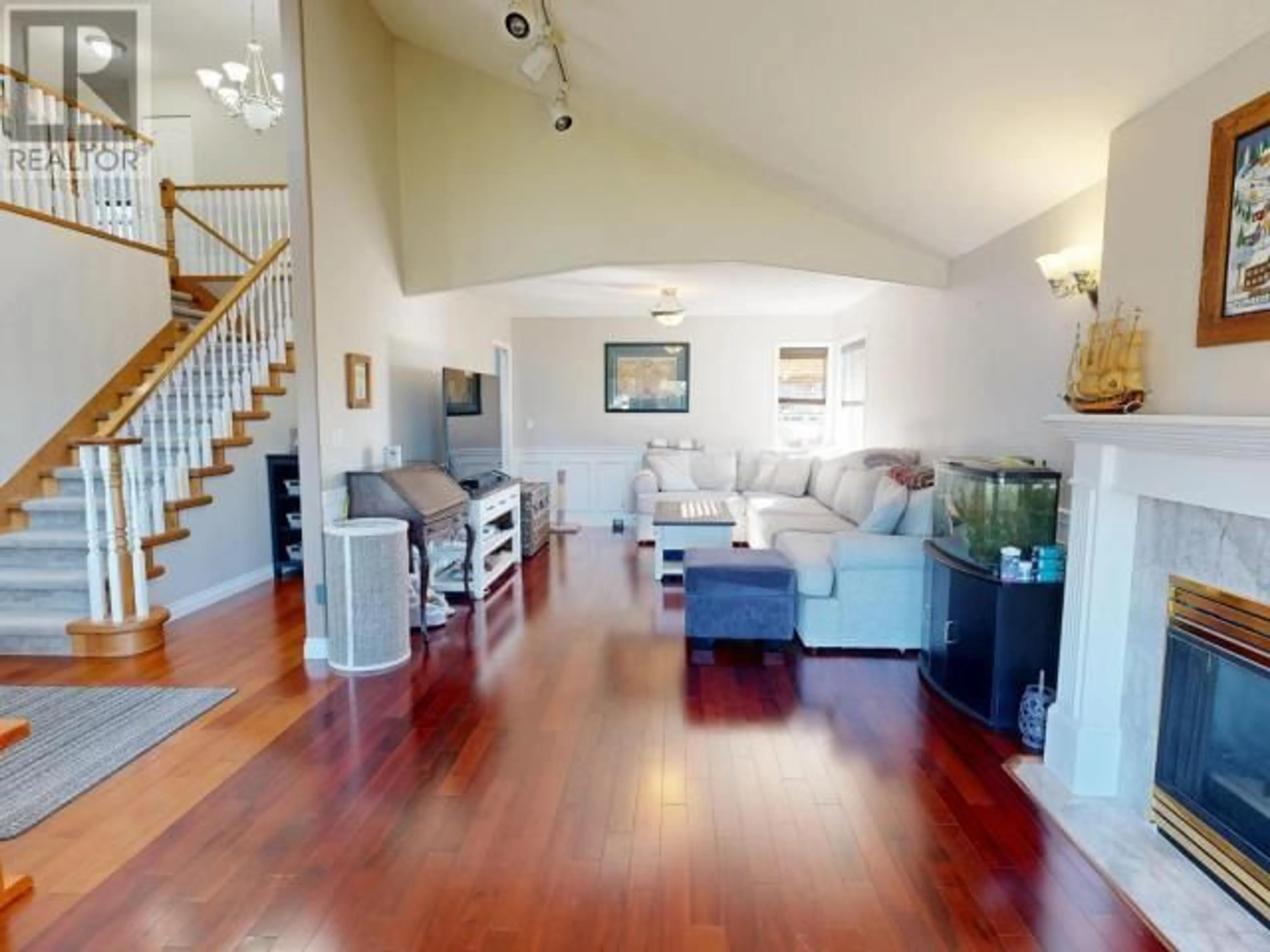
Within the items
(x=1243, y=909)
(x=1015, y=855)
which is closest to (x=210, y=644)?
(x=1015, y=855)

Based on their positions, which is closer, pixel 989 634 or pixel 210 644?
pixel 989 634

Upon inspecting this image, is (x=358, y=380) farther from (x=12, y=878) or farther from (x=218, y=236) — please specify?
(x=218, y=236)

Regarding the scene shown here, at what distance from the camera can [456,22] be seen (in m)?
4.02

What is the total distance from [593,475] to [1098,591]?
5995 mm

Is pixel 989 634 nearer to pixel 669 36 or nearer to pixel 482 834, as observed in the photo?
pixel 482 834

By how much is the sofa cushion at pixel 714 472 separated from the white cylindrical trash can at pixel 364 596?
4131 millimetres

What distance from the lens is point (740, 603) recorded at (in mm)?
3854

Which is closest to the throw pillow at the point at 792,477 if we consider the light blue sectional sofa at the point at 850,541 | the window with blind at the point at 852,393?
the light blue sectional sofa at the point at 850,541

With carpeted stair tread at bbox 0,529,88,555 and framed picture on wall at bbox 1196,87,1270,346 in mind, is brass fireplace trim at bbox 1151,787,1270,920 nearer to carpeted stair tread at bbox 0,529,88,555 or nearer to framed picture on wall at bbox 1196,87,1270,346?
framed picture on wall at bbox 1196,87,1270,346

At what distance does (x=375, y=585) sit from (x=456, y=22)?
3227mm

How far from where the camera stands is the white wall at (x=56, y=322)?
4.45 metres

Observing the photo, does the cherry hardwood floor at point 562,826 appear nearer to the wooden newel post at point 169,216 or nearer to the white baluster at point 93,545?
the white baluster at point 93,545

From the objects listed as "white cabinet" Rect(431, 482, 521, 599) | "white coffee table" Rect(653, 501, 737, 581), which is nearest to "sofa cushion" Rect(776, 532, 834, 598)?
"white coffee table" Rect(653, 501, 737, 581)

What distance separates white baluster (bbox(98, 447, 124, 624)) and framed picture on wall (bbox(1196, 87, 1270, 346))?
485 centimetres
